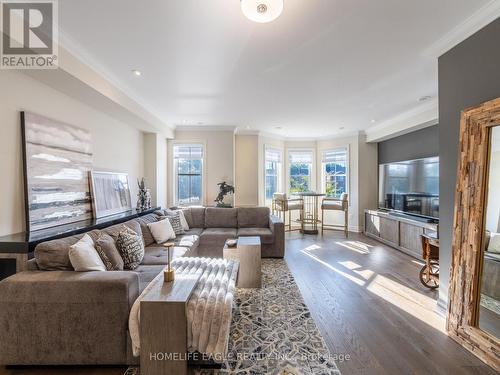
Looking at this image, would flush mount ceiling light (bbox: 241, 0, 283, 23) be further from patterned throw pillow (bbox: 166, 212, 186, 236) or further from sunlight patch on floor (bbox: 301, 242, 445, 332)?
patterned throw pillow (bbox: 166, 212, 186, 236)

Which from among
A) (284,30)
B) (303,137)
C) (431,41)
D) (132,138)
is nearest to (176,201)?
(132,138)

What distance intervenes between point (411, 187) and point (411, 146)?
1.02m

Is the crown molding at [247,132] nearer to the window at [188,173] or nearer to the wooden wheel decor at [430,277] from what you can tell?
the window at [188,173]

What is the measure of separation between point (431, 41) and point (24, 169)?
14.0ft

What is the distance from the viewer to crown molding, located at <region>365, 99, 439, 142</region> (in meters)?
4.11

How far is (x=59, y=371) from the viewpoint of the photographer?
1.76m

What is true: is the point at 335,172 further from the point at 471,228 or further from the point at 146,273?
the point at 146,273

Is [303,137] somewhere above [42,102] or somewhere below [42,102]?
above

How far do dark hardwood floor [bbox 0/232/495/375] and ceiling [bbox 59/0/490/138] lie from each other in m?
2.76

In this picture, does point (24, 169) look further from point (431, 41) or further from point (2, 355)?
point (431, 41)

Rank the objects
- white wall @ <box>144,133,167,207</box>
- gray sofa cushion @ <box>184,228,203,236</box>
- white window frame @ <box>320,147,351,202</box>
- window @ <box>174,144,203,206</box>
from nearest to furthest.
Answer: gray sofa cushion @ <box>184,228,203,236</box>, white wall @ <box>144,133,167,207</box>, window @ <box>174,144,203,206</box>, white window frame @ <box>320,147,351,202</box>

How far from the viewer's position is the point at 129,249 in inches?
101

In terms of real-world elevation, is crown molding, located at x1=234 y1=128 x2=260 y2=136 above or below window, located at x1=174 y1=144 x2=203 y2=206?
above

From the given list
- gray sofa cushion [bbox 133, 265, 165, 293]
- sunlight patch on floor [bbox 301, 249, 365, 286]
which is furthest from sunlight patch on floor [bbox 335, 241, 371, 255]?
gray sofa cushion [bbox 133, 265, 165, 293]
